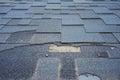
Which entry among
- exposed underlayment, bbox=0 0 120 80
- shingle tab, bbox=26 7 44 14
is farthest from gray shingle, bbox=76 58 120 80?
shingle tab, bbox=26 7 44 14

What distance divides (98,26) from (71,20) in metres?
1.94

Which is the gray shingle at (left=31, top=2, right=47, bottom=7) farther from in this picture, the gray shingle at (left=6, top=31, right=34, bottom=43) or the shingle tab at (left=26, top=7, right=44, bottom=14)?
the gray shingle at (left=6, top=31, right=34, bottom=43)

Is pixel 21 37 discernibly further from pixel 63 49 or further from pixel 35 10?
pixel 35 10

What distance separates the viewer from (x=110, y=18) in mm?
12930

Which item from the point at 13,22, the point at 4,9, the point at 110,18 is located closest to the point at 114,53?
the point at 110,18

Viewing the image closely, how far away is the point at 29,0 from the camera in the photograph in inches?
731

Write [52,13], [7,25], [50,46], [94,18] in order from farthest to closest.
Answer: [52,13]
[94,18]
[7,25]
[50,46]

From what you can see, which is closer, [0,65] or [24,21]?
[0,65]

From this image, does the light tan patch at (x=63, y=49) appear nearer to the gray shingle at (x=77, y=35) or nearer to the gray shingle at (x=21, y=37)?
the gray shingle at (x=77, y=35)

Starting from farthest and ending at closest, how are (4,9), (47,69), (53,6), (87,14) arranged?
1. (53,6)
2. (4,9)
3. (87,14)
4. (47,69)

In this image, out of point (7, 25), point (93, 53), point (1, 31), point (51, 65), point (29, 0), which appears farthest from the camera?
point (29, 0)

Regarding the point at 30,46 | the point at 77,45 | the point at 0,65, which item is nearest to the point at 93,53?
the point at 77,45

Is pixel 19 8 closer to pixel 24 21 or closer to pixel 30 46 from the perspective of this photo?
pixel 24 21

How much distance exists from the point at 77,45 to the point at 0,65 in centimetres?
354
